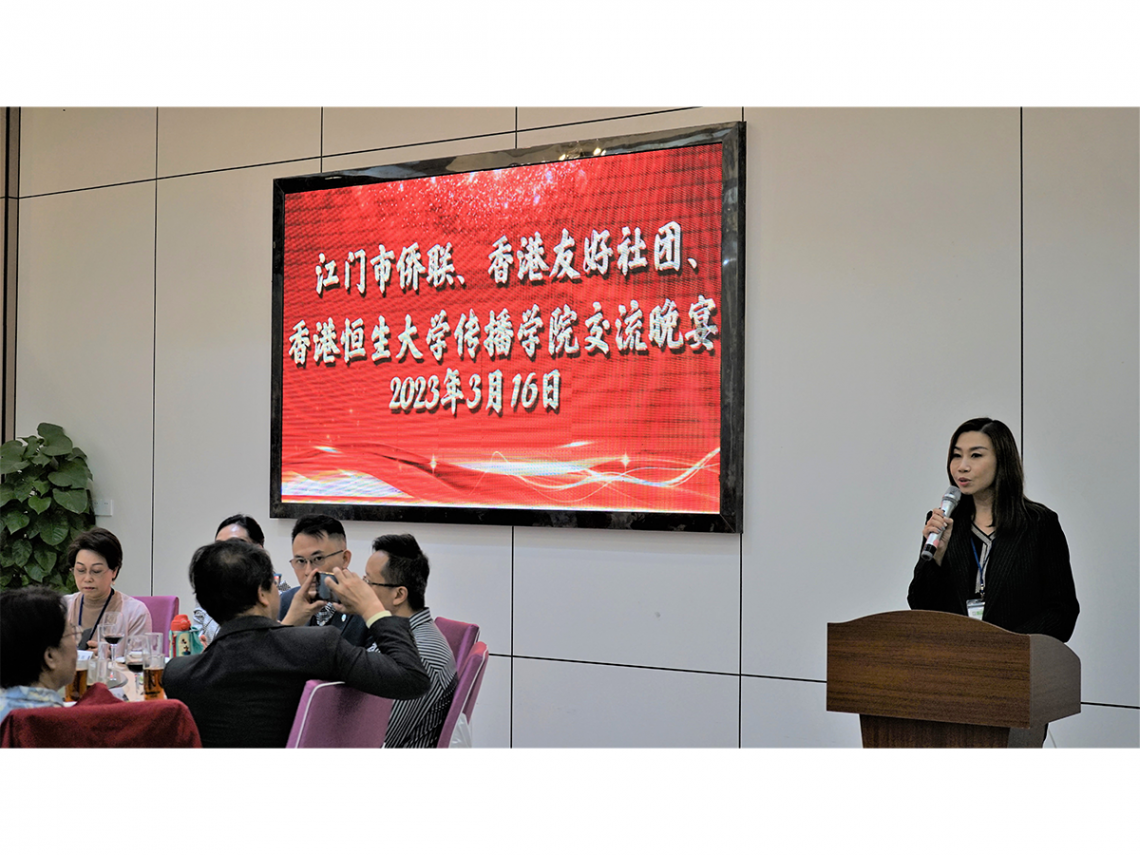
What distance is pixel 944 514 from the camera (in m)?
3.47

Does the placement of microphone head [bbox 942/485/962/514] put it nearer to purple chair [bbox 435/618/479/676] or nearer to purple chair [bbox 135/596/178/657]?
purple chair [bbox 435/618/479/676]

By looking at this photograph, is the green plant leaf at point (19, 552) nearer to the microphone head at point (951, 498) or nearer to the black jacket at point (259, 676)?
the black jacket at point (259, 676)

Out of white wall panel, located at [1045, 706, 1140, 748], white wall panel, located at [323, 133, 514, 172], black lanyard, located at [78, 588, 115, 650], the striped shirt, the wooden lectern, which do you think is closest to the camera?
the wooden lectern

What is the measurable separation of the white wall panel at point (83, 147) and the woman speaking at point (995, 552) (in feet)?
15.9

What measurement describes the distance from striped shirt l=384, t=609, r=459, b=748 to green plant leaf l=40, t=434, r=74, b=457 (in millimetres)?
3708

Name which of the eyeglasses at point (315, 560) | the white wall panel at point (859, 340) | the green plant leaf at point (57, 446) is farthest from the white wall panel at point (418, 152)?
the green plant leaf at point (57, 446)

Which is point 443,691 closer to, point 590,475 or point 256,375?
point 590,475

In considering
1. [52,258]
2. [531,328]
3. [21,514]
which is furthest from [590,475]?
[52,258]

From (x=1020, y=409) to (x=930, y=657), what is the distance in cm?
161

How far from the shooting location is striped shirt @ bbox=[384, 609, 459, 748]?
10.8 feet

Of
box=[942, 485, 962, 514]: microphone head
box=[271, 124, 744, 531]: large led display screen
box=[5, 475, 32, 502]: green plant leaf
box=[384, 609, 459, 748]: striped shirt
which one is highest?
box=[271, 124, 744, 531]: large led display screen

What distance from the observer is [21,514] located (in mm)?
6090

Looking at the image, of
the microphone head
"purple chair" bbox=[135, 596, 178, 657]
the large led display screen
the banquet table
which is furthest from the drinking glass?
the microphone head

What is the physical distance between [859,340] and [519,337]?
61.9 inches
